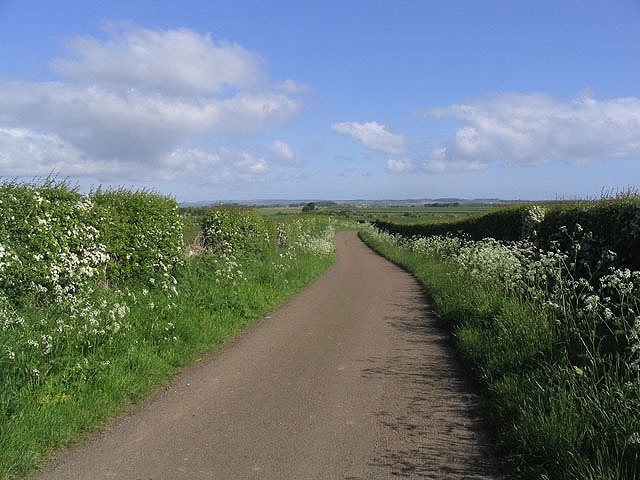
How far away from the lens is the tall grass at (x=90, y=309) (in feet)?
16.5

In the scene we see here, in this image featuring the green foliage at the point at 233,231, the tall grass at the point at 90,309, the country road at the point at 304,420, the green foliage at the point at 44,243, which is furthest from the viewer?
the green foliage at the point at 233,231

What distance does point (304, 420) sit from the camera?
17.4ft

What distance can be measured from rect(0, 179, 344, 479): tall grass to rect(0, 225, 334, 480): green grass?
1cm

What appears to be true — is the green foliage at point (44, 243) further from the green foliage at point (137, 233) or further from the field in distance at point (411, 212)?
the field in distance at point (411, 212)

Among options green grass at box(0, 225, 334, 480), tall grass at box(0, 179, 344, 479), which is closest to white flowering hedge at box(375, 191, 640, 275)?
green grass at box(0, 225, 334, 480)

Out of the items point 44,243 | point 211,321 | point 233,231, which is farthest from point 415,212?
point 44,243

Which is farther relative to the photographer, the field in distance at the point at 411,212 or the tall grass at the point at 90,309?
the field in distance at the point at 411,212

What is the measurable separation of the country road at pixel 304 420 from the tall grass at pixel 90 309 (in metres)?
0.34

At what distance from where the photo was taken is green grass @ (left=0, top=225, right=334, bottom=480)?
459 centimetres

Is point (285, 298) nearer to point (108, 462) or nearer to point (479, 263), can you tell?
point (479, 263)

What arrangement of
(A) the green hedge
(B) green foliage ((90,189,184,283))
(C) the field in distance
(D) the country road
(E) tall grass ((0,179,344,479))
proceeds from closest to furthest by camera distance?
1. (D) the country road
2. (E) tall grass ((0,179,344,479))
3. (A) the green hedge
4. (B) green foliage ((90,189,184,283))
5. (C) the field in distance

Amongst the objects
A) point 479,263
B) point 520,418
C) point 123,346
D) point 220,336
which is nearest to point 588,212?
point 479,263

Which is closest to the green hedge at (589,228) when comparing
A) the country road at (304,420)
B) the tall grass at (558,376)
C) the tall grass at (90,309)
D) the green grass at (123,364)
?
the tall grass at (558,376)

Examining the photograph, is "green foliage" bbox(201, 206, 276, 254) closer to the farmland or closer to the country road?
the farmland
